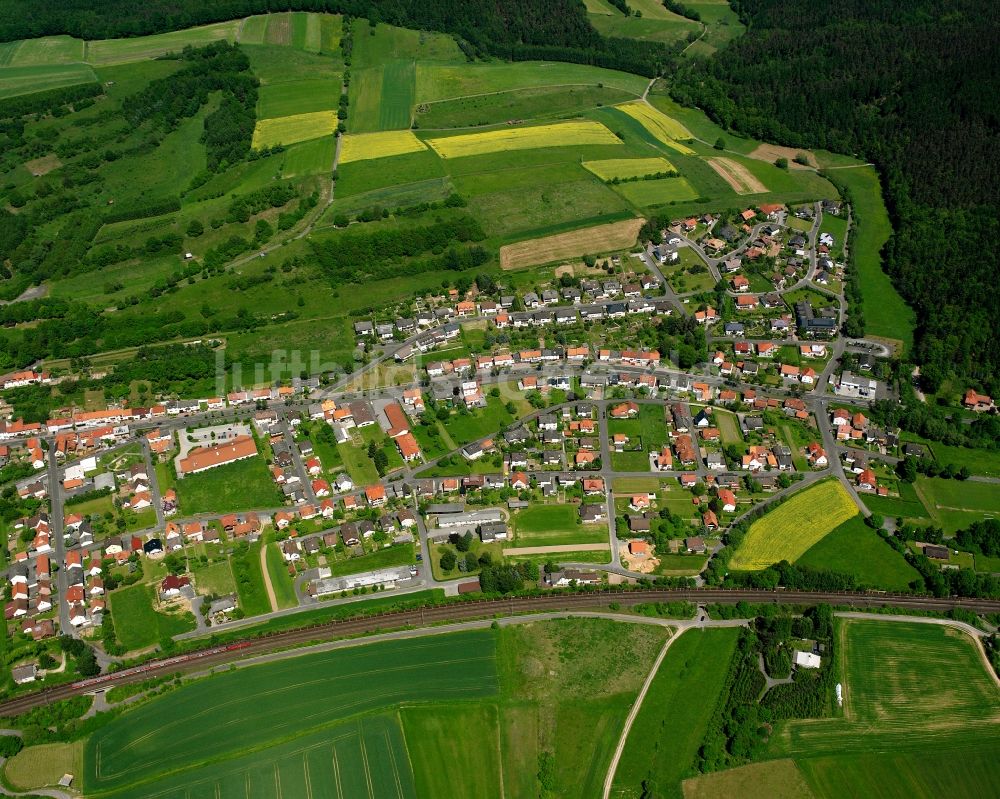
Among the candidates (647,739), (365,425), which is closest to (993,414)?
(647,739)

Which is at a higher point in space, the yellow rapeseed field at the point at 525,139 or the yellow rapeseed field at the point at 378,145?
the yellow rapeseed field at the point at 525,139

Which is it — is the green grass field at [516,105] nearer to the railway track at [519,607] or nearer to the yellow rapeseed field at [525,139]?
the yellow rapeseed field at [525,139]

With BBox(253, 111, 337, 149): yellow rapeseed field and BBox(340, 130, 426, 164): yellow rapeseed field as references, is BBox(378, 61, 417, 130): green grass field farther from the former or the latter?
BBox(253, 111, 337, 149): yellow rapeseed field

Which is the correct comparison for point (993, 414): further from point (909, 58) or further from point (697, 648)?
point (909, 58)

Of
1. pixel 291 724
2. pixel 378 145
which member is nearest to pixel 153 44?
pixel 378 145

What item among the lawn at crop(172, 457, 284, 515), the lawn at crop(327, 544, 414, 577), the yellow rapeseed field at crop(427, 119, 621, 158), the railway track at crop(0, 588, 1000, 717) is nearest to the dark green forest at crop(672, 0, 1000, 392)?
the yellow rapeseed field at crop(427, 119, 621, 158)

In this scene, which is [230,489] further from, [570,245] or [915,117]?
[915,117]

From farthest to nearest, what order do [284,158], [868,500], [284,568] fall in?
[284,158], [868,500], [284,568]

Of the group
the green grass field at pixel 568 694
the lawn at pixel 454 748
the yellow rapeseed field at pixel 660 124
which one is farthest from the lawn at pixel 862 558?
the yellow rapeseed field at pixel 660 124
